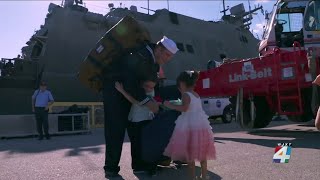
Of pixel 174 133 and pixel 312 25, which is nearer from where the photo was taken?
pixel 174 133

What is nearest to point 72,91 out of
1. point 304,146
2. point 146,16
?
point 146,16

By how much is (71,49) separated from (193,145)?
1714cm

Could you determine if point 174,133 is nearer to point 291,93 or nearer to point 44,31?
point 291,93

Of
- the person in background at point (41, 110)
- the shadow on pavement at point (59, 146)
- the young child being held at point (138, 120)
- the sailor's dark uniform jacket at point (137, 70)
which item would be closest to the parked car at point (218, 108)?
the person in background at point (41, 110)

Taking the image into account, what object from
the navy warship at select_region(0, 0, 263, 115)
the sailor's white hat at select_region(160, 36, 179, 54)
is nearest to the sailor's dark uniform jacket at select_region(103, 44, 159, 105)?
the sailor's white hat at select_region(160, 36, 179, 54)

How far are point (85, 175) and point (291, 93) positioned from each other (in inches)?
230

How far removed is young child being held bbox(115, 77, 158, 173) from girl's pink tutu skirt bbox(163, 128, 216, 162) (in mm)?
694

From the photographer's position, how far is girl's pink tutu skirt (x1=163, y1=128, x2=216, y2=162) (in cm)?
463

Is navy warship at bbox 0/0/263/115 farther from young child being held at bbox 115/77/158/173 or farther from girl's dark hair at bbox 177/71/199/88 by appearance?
girl's dark hair at bbox 177/71/199/88

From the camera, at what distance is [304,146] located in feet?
25.9

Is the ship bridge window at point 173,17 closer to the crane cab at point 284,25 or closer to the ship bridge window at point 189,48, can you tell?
the ship bridge window at point 189,48

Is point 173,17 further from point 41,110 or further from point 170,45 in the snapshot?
A: point 170,45

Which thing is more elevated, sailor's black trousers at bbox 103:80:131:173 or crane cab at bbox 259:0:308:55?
crane cab at bbox 259:0:308:55

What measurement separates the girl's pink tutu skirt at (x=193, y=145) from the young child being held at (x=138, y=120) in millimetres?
694
